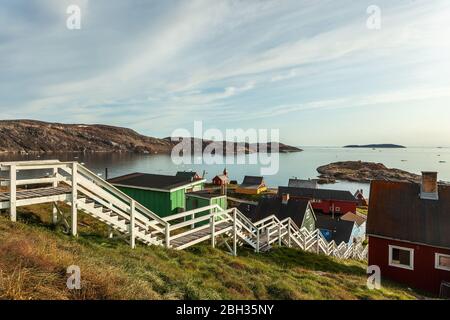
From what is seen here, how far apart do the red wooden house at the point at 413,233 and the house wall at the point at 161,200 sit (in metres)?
12.3

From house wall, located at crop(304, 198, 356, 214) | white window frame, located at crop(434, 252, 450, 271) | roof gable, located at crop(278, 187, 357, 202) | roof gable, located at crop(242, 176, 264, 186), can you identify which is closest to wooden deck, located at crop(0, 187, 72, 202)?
white window frame, located at crop(434, 252, 450, 271)

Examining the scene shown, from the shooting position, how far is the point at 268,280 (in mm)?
7875

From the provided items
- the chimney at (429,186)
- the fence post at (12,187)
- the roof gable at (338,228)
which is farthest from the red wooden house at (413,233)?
the fence post at (12,187)

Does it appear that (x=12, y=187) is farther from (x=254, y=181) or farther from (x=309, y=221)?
(x=254, y=181)

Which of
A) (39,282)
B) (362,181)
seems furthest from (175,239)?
(362,181)

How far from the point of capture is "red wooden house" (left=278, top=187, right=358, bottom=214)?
48188mm

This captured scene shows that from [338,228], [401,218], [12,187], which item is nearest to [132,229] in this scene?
[12,187]

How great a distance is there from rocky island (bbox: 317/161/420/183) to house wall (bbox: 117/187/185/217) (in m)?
Result: 85.1

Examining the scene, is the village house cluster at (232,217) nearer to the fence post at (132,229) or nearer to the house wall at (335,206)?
the fence post at (132,229)

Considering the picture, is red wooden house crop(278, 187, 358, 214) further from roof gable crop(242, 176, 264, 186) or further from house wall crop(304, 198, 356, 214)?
roof gable crop(242, 176, 264, 186)

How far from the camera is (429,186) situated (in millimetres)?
17109
